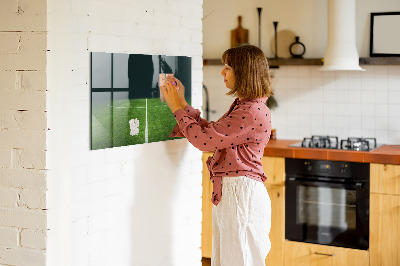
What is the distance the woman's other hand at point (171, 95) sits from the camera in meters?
2.87

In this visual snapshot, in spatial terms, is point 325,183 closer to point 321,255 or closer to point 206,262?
point 321,255

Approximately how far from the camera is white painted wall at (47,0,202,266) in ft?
7.68

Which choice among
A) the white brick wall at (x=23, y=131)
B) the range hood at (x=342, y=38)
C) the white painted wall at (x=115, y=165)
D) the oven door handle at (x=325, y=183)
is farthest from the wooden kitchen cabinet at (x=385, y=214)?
the white brick wall at (x=23, y=131)

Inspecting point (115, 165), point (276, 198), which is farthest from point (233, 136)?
point (276, 198)

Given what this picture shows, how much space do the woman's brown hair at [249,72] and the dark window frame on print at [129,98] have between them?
1.23ft

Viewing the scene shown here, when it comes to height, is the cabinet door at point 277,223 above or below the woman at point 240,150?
below

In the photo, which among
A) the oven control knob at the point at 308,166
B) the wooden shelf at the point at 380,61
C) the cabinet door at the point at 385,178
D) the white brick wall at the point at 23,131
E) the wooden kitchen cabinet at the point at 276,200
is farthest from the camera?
the wooden shelf at the point at 380,61

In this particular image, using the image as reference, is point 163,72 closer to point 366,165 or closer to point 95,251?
point 95,251

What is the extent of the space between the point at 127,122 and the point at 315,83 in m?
2.64

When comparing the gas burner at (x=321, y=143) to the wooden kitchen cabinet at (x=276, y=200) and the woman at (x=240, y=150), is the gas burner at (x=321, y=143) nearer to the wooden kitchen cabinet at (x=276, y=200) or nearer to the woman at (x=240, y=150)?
the wooden kitchen cabinet at (x=276, y=200)

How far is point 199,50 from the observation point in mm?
3252

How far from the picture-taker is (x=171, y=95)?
291 cm

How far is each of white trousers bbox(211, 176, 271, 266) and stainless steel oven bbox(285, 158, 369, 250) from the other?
154 cm

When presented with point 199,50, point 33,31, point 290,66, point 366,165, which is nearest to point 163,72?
point 199,50
